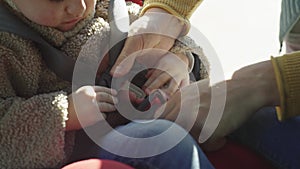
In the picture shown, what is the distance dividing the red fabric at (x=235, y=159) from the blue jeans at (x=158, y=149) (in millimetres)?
84

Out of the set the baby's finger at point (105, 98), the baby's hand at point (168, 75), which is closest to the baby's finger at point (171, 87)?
the baby's hand at point (168, 75)

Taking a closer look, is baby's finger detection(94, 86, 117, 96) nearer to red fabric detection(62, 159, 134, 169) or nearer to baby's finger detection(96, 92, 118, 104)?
baby's finger detection(96, 92, 118, 104)

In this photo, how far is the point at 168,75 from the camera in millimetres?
897

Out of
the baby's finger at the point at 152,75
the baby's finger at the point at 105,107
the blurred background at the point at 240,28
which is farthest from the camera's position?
the blurred background at the point at 240,28

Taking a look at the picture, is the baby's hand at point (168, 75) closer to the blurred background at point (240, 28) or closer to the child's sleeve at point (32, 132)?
the child's sleeve at point (32, 132)

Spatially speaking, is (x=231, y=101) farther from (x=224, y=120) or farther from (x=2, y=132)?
(x=2, y=132)

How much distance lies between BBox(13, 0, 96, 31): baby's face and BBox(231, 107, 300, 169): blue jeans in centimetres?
31

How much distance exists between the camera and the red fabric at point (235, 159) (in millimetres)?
826

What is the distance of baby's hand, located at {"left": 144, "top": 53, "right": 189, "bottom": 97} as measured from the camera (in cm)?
89

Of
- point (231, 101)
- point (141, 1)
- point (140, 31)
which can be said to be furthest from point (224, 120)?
point (141, 1)

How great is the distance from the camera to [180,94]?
84 cm

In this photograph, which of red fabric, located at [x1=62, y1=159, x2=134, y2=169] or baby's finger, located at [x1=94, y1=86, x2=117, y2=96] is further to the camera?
baby's finger, located at [x1=94, y1=86, x2=117, y2=96]

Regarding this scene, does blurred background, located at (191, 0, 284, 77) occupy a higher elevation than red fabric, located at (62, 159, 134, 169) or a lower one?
lower

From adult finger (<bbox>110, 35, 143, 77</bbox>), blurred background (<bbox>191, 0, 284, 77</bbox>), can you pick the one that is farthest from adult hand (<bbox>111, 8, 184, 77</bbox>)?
blurred background (<bbox>191, 0, 284, 77</bbox>)
